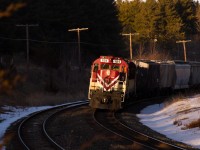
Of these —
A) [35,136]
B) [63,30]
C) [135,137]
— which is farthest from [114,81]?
[63,30]

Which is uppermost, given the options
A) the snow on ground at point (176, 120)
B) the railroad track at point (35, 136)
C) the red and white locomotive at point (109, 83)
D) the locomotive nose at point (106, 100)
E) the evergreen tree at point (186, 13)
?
the evergreen tree at point (186, 13)

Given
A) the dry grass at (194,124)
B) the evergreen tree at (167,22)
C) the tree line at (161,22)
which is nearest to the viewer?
the dry grass at (194,124)

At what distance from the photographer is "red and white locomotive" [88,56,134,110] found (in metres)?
23.1

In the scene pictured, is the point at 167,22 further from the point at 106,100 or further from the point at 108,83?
the point at 106,100

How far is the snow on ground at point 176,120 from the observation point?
1508 cm

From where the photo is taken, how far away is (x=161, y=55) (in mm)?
82375

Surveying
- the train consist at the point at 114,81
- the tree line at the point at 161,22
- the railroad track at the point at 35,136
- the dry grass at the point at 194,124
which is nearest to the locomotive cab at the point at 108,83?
the train consist at the point at 114,81

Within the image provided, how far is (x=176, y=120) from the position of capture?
1914 centimetres

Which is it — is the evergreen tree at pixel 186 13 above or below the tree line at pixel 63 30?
above

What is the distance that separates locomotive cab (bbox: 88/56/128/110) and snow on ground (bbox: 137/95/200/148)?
1.67 m

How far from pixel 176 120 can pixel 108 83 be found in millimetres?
5364

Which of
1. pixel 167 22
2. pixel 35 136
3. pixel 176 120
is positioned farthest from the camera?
pixel 167 22

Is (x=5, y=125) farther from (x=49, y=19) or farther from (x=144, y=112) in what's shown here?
(x=49, y=19)

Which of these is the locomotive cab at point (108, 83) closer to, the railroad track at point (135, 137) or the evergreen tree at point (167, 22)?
the railroad track at point (135, 137)
